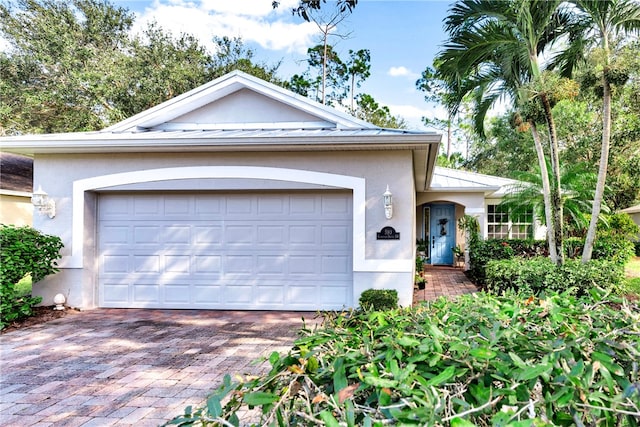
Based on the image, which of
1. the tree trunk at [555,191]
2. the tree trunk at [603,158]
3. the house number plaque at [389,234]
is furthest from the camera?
the tree trunk at [555,191]

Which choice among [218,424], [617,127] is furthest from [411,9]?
[218,424]

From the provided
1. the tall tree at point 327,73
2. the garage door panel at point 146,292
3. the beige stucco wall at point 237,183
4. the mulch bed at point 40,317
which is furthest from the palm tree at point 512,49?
the tall tree at point 327,73

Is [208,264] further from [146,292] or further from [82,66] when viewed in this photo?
[82,66]

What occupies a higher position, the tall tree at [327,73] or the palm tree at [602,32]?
the tall tree at [327,73]

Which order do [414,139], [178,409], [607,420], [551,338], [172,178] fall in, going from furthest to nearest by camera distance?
[172,178]
[414,139]
[178,409]
[551,338]
[607,420]

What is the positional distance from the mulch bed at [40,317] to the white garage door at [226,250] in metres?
0.69

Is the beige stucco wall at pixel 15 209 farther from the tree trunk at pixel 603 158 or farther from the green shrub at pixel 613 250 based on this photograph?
the green shrub at pixel 613 250

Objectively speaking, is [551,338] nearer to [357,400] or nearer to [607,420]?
[607,420]

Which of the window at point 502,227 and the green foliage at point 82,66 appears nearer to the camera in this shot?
the window at point 502,227

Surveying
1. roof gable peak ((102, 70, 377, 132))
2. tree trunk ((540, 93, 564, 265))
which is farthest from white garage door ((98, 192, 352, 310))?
tree trunk ((540, 93, 564, 265))

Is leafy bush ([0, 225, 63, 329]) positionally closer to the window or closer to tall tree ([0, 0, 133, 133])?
tall tree ([0, 0, 133, 133])

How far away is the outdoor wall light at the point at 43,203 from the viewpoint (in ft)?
25.8

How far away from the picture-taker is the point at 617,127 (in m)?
16.4

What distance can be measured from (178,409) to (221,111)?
23.4 feet
